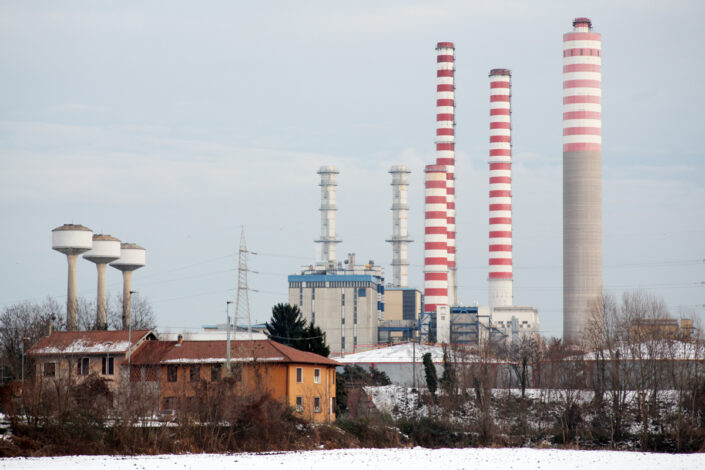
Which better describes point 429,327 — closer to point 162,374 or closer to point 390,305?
point 390,305

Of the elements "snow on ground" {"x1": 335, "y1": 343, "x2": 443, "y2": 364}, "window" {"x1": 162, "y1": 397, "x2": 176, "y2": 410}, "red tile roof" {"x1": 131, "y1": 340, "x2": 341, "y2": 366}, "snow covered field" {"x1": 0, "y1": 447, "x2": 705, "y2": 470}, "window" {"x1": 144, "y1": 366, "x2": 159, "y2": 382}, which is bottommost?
"snow covered field" {"x1": 0, "y1": 447, "x2": 705, "y2": 470}

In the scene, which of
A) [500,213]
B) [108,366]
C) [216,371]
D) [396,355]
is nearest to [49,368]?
[108,366]

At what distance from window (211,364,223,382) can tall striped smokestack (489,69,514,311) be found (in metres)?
47.0

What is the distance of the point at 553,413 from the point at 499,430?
5.79m

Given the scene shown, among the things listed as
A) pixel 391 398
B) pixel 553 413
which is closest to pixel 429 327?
pixel 391 398

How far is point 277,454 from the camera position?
110 feet

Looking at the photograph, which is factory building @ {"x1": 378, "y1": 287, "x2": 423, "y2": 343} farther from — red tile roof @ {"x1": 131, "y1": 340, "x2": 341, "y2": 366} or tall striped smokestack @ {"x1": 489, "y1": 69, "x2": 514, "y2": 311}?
red tile roof @ {"x1": 131, "y1": 340, "x2": 341, "y2": 366}

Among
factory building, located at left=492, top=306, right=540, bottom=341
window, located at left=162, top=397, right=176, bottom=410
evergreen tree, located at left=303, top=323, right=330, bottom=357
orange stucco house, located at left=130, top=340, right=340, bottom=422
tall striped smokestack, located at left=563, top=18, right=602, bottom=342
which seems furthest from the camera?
factory building, located at left=492, top=306, right=540, bottom=341

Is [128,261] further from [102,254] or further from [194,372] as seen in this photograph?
[194,372]

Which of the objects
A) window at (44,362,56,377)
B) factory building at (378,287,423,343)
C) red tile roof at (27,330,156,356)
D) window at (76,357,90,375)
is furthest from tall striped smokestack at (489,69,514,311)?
window at (44,362,56,377)

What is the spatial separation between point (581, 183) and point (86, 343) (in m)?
44.3

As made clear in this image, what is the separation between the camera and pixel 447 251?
93.7 meters

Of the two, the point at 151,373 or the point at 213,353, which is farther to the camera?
the point at 213,353

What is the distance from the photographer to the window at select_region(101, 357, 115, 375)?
4516cm
